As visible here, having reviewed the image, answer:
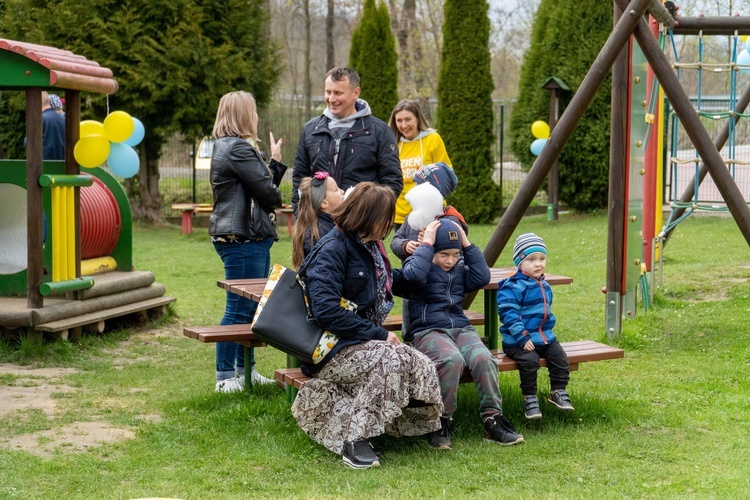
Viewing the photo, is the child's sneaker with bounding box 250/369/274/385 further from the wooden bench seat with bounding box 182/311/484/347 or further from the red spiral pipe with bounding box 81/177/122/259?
the red spiral pipe with bounding box 81/177/122/259

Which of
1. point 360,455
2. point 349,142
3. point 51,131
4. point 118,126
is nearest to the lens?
point 360,455

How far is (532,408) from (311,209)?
152cm

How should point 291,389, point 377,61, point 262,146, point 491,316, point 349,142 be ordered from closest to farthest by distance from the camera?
point 291,389 < point 349,142 < point 491,316 < point 377,61 < point 262,146

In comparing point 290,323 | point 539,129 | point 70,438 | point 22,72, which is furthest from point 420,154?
point 539,129

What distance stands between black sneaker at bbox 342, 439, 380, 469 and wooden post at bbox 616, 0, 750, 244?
3568 mm

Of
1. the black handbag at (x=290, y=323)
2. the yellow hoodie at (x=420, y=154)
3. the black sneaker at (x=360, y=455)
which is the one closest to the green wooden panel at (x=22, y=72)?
the yellow hoodie at (x=420, y=154)

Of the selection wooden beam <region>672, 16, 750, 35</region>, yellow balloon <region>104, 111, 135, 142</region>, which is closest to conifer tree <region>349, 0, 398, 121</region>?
wooden beam <region>672, 16, 750, 35</region>

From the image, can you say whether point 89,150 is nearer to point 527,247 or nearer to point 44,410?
point 44,410

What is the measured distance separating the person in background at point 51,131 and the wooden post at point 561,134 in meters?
6.13

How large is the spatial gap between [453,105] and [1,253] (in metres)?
10.4

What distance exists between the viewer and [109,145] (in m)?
7.38

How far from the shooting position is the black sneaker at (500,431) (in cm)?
472

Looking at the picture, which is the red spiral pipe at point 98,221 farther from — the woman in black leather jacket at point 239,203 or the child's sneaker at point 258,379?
the child's sneaker at point 258,379

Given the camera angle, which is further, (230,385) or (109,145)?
(109,145)
